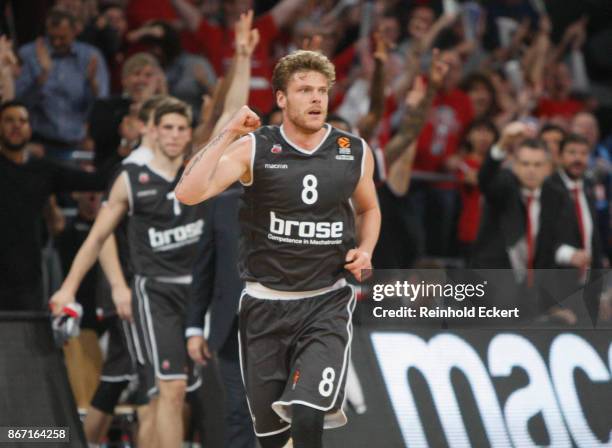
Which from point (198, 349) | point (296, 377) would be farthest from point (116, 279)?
point (296, 377)

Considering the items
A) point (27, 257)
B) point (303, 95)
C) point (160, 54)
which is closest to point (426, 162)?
point (160, 54)

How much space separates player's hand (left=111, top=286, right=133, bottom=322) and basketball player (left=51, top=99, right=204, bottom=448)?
0.22 feet

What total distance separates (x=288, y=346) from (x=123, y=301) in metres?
2.18

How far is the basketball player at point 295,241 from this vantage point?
21.8ft

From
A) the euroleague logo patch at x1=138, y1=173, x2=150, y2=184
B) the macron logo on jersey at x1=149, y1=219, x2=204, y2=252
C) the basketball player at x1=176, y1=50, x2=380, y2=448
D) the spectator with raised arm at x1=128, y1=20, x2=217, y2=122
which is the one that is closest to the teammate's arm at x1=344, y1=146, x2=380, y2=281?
the basketball player at x1=176, y1=50, x2=380, y2=448

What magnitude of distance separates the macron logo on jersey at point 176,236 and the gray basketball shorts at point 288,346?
180 cm

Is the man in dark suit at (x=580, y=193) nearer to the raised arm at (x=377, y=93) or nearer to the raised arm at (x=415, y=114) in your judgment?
the raised arm at (x=415, y=114)

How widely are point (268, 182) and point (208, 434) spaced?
2.80m

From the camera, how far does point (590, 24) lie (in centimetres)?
1825

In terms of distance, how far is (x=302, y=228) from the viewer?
263 inches

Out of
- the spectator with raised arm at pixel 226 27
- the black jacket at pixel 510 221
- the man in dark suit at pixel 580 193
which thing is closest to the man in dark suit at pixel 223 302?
the black jacket at pixel 510 221

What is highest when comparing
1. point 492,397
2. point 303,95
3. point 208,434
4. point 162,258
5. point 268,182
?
point 303,95

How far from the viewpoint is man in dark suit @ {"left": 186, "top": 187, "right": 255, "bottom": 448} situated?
812 centimetres

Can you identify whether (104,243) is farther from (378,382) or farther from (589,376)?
(589,376)
